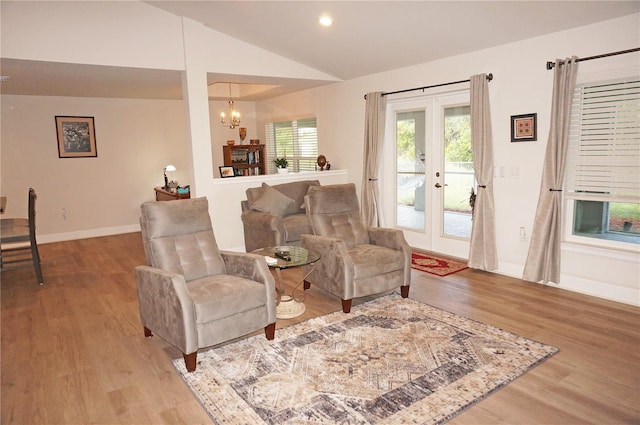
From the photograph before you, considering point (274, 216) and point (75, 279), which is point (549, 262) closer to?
point (274, 216)

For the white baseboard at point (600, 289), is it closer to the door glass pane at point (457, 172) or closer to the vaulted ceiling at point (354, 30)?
the door glass pane at point (457, 172)

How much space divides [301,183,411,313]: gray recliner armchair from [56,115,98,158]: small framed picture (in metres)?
5.12

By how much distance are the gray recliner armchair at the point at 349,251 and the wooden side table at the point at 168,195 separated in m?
3.08

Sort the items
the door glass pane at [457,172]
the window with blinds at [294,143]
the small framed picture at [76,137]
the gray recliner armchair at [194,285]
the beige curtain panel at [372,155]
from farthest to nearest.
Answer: the window with blinds at [294,143]
the small framed picture at [76,137]
the beige curtain panel at [372,155]
the door glass pane at [457,172]
the gray recliner armchair at [194,285]

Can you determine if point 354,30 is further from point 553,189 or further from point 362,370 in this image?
point 362,370

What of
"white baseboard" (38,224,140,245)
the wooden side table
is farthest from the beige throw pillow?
"white baseboard" (38,224,140,245)

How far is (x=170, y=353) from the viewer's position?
323 centimetres

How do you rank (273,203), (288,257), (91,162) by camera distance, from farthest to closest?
(91,162) → (273,203) → (288,257)

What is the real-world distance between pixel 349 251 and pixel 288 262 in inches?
30.6

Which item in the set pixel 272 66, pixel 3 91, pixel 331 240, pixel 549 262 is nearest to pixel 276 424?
pixel 331 240

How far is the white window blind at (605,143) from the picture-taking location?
3818 millimetres

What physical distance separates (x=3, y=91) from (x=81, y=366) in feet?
18.1

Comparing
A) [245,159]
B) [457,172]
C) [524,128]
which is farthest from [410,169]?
[245,159]

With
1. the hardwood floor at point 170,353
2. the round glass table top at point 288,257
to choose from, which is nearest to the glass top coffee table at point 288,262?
the round glass table top at point 288,257
